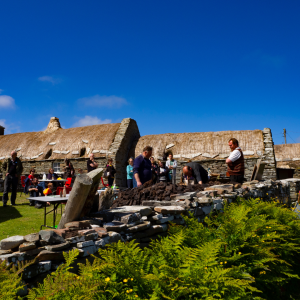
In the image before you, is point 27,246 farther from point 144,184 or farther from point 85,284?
point 144,184

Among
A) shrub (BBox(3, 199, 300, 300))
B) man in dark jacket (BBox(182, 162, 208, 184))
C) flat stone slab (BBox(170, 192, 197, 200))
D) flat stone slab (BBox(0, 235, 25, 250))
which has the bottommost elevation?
shrub (BBox(3, 199, 300, 300))

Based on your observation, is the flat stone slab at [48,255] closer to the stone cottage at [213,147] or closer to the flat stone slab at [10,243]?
the flat stone slab at [10,243]

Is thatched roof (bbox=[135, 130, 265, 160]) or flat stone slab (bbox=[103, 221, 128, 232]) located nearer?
flat stone slab (bbox=[103, 221, 128, 232])

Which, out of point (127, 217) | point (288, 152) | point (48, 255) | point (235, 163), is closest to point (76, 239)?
point (48, 255)

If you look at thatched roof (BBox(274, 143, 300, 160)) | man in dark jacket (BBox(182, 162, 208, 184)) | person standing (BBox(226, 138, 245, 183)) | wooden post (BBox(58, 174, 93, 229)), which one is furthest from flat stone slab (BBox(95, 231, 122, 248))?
thatched roof (BBox(274, 143, 300, 160))

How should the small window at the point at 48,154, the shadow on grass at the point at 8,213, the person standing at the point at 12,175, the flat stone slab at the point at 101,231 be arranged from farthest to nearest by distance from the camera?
the small window at the point at 48,154
the person standing at the point at 12,175
the shadow on grass at the point at 8,213
the flat stone slab at the point at 101,231

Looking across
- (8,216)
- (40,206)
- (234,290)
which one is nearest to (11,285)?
(234,290)

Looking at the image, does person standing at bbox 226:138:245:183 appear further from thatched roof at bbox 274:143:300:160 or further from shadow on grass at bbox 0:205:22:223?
thatched roof at bbox 274:143:300:160

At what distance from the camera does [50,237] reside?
259cm

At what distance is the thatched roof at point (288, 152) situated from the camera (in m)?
25.7

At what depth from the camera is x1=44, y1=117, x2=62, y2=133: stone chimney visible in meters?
23.0

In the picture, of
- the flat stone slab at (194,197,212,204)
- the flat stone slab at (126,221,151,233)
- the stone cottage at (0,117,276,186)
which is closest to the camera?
the flat stone slab at (126,221,151,233)

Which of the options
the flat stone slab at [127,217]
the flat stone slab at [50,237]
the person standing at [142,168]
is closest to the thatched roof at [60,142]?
the person standing at [142,168]

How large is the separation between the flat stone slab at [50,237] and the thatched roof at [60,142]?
612 inches
